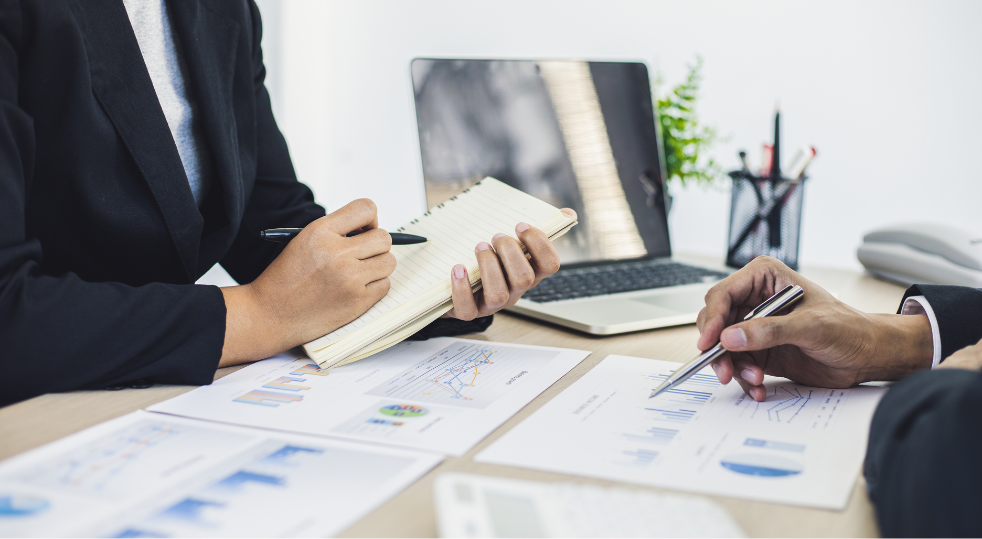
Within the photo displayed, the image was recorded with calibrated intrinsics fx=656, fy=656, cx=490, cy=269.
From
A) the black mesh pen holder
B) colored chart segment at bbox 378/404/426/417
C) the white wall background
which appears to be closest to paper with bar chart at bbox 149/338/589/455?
colored chart segment at bbox 378/404/426/417

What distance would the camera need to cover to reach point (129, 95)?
28.3 inches

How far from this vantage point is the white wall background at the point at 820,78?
1.31 metres

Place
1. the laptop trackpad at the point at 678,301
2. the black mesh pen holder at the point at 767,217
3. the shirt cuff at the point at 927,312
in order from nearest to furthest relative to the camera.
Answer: the shirt cuff at the point at 927,312
the laptop trackpad at the point at 678,301
the black mesh pen holder at the point at 767,217

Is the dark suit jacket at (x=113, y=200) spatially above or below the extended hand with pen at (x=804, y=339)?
above

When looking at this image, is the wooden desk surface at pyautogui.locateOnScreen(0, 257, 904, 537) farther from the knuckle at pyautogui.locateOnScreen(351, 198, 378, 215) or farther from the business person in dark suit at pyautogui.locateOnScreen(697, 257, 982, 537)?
the knuckle at pyautogui.locateOnScreen(351, 198, 378, 215)

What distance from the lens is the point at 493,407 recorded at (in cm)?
57

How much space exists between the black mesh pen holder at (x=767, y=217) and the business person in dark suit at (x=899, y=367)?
53 cm

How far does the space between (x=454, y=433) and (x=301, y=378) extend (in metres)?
0.20

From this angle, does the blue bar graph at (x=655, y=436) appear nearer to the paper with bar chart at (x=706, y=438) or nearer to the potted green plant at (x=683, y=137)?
the paper with bar chart at (x=706, y=438)

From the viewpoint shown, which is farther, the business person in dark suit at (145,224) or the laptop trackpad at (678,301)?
the laptop trackpad at (678,301)

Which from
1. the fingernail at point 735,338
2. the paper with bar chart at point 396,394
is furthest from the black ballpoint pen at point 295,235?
the fingernail at point 735,338

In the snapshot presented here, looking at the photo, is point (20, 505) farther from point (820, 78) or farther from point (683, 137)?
point (820, 78)

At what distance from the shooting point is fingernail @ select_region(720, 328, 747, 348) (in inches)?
22.5

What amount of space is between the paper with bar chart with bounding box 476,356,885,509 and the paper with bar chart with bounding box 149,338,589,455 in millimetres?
40
